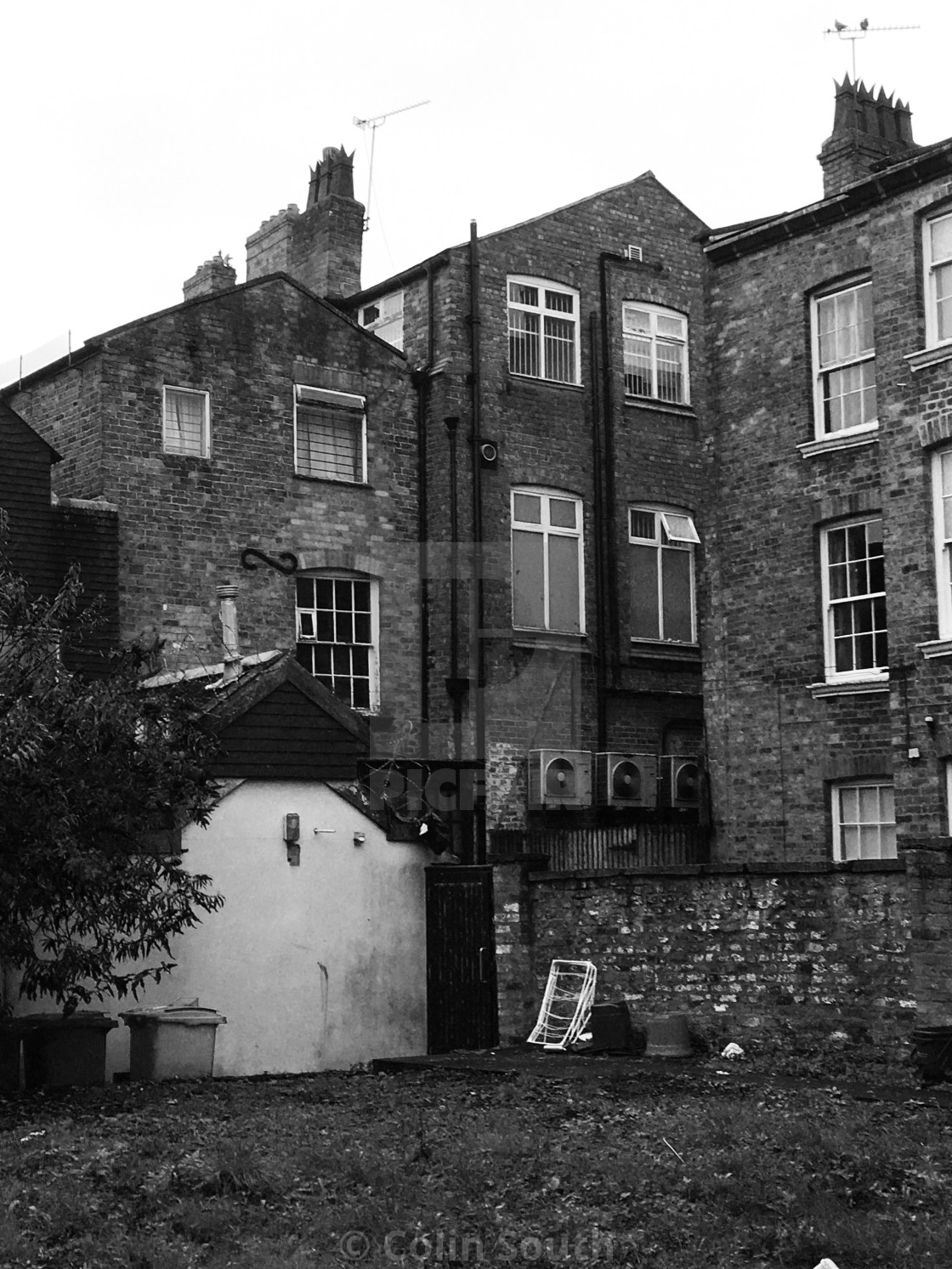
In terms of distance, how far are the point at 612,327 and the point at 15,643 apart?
14582 millimetres

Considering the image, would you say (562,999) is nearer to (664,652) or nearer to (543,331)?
(664,652)

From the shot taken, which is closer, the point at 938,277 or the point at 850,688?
the point at 938,277

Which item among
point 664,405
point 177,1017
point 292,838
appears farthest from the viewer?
point 664,405

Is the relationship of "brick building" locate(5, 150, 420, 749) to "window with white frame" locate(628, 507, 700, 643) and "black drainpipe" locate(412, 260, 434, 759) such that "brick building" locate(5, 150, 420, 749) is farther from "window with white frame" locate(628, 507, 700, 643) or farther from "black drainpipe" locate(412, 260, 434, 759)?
"window with white frame" locate(628, 507, 700, 643)

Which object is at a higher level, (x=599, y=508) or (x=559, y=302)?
(x=559, y=302)

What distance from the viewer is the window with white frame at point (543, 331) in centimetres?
2642

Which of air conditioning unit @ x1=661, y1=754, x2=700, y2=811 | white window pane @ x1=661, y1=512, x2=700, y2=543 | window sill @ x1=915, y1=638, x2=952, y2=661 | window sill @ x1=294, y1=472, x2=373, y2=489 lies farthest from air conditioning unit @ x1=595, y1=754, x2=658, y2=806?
→ window sill @ x1=915, y1=638, x2=952, y2=661

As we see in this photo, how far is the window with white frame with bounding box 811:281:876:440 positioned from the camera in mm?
21797

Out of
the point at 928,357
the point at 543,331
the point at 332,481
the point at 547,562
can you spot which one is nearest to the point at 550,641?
the point at 547,562

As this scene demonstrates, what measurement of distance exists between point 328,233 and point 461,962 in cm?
1355

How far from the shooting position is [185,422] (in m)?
23.9

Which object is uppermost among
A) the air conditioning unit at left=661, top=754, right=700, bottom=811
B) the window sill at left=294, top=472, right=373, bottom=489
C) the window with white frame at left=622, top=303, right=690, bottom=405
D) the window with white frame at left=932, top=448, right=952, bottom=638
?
the window with white frame at left=622, top=303, right=690, bottom=405

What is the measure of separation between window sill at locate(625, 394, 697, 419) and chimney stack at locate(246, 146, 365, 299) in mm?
4857

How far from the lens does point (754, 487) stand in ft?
74.8
